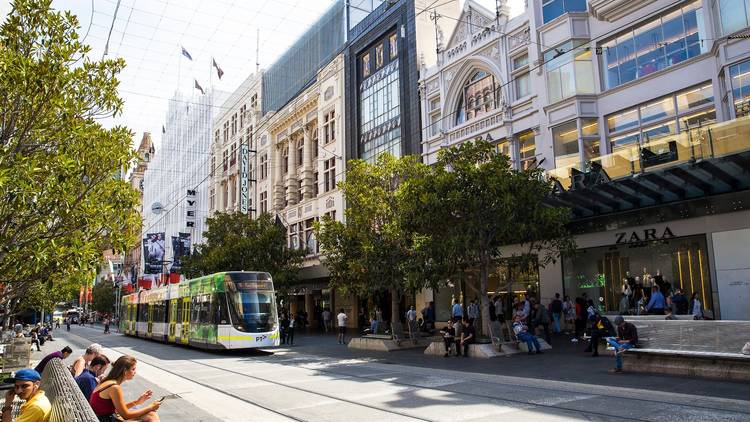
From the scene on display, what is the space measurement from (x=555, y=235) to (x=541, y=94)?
916 centimetres

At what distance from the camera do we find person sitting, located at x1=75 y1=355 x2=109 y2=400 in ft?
24.5

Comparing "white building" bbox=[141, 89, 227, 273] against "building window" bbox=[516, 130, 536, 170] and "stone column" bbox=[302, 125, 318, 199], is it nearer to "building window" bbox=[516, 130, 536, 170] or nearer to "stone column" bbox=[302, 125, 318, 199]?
"stone column" bbox=[302, 125, 318, 199]

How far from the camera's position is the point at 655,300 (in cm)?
1830

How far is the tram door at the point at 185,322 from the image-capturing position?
2560cm

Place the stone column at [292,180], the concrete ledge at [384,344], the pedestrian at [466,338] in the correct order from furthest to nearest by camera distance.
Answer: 1. the stone column at [292,180]
2. the concrete ledge at [384,344]
3. the pedestrian at [466,338]

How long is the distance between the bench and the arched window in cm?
1778

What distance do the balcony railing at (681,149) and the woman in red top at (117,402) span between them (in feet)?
52.3

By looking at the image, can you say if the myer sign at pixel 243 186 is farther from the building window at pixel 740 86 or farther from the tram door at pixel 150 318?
the building window at pixel 740 86

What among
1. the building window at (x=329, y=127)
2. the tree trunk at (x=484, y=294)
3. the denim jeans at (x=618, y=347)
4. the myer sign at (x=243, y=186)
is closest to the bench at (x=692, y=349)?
the denim jeans at (x=618, y=347)

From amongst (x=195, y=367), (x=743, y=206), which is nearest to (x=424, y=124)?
(x=743, y=206)

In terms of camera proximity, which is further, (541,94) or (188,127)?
(188,127)

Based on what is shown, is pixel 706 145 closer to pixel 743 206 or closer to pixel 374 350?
pixel 743 206

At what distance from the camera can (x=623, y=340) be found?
13.5m

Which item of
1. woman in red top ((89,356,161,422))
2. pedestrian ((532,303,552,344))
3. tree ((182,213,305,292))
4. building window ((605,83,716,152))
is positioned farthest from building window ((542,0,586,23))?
woman in red top ((89,356,161,422))
